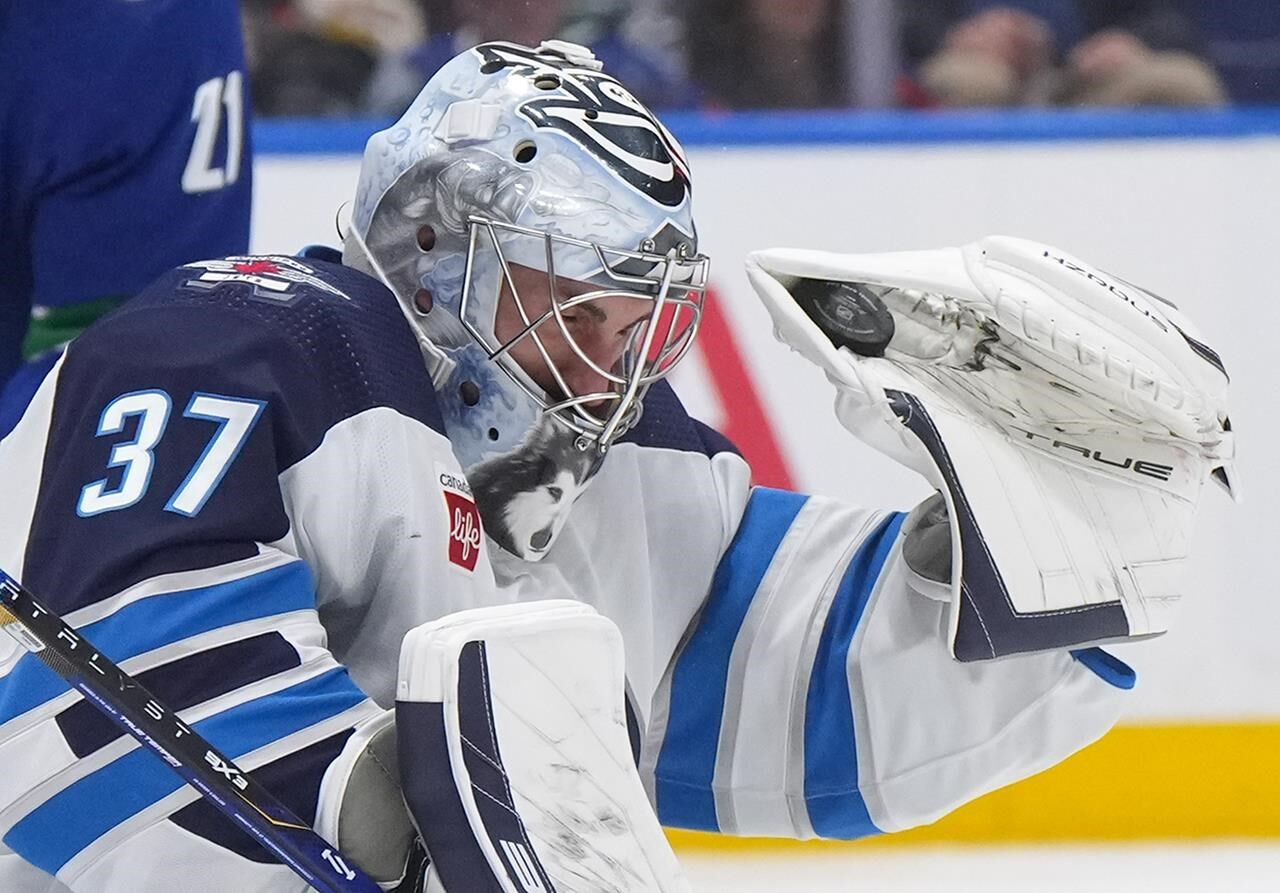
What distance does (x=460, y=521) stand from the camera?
1.41 m

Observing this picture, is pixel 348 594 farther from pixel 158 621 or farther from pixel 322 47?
pixel 322 47

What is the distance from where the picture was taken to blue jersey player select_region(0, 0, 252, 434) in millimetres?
1833

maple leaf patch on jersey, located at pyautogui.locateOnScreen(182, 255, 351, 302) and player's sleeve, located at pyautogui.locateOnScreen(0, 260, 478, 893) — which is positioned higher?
maple leaf patch on jersey, located at pyautogui.locateOnScreen(182, 255, 351, 302)

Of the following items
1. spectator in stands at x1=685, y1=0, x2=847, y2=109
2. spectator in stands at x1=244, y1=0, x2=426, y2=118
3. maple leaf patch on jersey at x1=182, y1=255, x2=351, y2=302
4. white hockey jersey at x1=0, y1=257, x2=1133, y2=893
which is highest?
maple leaf patch on jersey at x1=182, y1=255, x2=351, y2=302

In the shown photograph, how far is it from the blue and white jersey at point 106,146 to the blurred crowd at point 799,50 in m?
1.16

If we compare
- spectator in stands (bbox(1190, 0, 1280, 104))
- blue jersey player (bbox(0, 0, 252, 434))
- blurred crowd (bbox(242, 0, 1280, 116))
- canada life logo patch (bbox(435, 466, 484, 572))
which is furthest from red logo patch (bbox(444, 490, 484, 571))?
spectator in stands (bbox(1190, 0, 1280, 104))

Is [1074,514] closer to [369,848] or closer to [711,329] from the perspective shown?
[369,848]

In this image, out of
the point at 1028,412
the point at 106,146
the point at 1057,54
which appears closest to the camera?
the point at 1028,412

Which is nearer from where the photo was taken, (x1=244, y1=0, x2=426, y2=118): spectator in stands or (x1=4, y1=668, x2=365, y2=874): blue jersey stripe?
(x1=4, y1=668, x2=365, y2=874): blue jersey stripe

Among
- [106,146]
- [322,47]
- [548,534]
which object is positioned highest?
[106,146]

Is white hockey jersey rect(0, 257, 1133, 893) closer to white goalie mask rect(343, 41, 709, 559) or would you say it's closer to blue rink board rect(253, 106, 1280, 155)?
white goalie mask rect(343, 41, 709, 559)

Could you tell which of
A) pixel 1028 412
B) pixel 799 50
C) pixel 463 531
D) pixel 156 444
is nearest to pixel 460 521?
pixel 463 531

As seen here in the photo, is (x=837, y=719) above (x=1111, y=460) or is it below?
below

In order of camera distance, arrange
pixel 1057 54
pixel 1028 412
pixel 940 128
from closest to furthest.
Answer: pixel 1028 412 → pixel 940 128 → pixel 1057 54
